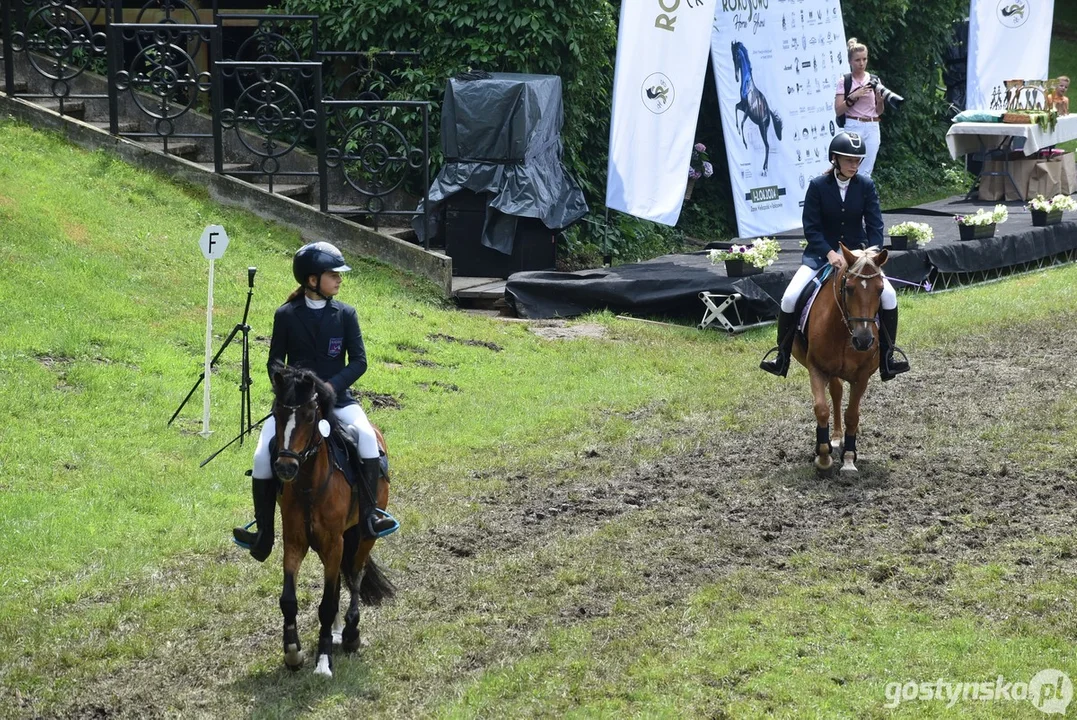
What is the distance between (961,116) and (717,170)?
4774 mm

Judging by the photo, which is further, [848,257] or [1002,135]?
[1002,135]

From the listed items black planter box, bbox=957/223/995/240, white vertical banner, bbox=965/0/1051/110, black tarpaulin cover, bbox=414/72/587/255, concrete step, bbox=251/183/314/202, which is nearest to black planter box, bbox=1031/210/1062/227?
black planter box, bbox=957/223/995/240

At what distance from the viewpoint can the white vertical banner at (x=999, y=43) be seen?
2528cm

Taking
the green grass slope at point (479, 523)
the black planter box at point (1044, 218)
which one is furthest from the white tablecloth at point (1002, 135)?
the green grass slope at point (479, 523)

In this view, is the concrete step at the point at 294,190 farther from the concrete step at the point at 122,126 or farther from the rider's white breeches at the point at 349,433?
the rider's white breeches at the point at 349,433

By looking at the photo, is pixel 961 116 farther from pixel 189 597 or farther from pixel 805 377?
pixel 189 597

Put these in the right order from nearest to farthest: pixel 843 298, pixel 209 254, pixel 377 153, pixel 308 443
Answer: pixel 308 443
pixel 843 298
pixel 209 254
pixel 377 153

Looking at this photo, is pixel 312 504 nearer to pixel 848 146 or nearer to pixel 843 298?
pixel 843 298

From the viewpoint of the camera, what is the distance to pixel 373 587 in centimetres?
718

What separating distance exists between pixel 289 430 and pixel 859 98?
1490 centimetres

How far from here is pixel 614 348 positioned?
45.7 feet

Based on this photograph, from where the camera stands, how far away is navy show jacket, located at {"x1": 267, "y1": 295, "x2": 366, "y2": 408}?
6.76 metres

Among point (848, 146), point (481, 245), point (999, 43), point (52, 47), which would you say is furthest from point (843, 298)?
point (999, 43)

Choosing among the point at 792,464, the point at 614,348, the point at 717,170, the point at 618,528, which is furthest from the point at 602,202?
the point at 618,528
